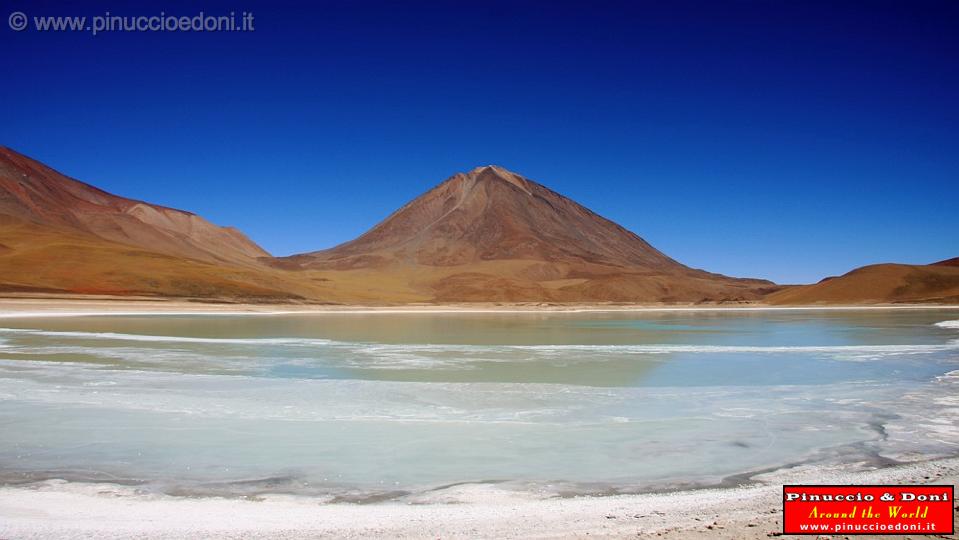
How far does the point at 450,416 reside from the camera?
1028 centimetres

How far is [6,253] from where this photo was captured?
72.8 metres

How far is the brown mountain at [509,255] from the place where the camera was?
94062mm

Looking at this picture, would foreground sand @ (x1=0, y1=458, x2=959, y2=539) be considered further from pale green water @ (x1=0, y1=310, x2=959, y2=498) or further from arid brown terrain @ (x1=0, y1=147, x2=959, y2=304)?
arid brown terrain @ (x1=0, y1=147, x2=959, y2=304)

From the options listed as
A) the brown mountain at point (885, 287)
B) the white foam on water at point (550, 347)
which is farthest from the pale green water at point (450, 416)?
the brown mountain at point (885, 287)

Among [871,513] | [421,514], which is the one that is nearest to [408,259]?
[421,514]

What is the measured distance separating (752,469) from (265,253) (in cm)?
17287

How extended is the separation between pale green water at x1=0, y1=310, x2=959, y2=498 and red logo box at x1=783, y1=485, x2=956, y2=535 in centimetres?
145

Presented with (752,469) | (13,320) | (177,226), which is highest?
(177,226)

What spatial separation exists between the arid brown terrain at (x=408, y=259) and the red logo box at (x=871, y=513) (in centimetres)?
6169

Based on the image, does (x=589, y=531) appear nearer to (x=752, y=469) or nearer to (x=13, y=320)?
(x=752, y=469)

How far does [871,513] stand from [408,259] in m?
130

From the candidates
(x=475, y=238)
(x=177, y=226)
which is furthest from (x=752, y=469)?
(x=177, y=226)

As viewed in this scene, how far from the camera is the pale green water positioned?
7.20 m

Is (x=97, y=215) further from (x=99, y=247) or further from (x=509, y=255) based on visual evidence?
(x=509, y=255)
